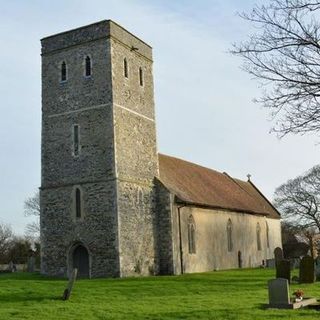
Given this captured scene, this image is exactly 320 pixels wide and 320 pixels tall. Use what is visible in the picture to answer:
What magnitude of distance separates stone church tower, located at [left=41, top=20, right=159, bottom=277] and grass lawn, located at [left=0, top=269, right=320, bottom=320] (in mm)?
4349

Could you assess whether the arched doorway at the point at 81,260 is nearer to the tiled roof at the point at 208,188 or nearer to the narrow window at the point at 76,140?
the narrow window at the point at 76,140

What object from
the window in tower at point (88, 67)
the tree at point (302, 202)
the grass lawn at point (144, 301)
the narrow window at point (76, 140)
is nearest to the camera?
the grass lawn at point (144, 301)

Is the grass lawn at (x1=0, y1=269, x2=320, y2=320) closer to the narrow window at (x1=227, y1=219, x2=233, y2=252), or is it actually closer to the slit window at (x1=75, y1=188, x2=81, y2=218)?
the slit window at (x1=75, y1=188, x2=81, y2=218)

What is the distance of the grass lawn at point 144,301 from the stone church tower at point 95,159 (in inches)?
171

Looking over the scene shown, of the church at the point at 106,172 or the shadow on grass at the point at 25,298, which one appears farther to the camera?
the church at the point at 106,172

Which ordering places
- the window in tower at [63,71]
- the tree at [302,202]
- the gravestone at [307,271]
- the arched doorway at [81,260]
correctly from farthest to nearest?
the tree at [302,202] → the window in tower at [63,71] → the arched doorway at [81,260] → the gravestone at [307,271]

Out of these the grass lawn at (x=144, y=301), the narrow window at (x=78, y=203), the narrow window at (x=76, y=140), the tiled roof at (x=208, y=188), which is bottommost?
the grass lawn at (x=144, y=301)

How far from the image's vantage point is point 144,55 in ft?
101

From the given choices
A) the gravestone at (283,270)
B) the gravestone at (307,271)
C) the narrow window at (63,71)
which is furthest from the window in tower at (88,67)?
the gravestone at (307,271)

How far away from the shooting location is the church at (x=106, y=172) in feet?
86.0

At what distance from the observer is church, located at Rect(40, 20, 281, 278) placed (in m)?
26.2

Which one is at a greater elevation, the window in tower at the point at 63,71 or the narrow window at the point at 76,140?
the window in tower at the point at 63,71

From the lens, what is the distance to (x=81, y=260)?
26.6 m

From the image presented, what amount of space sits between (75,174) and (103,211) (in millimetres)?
2565
